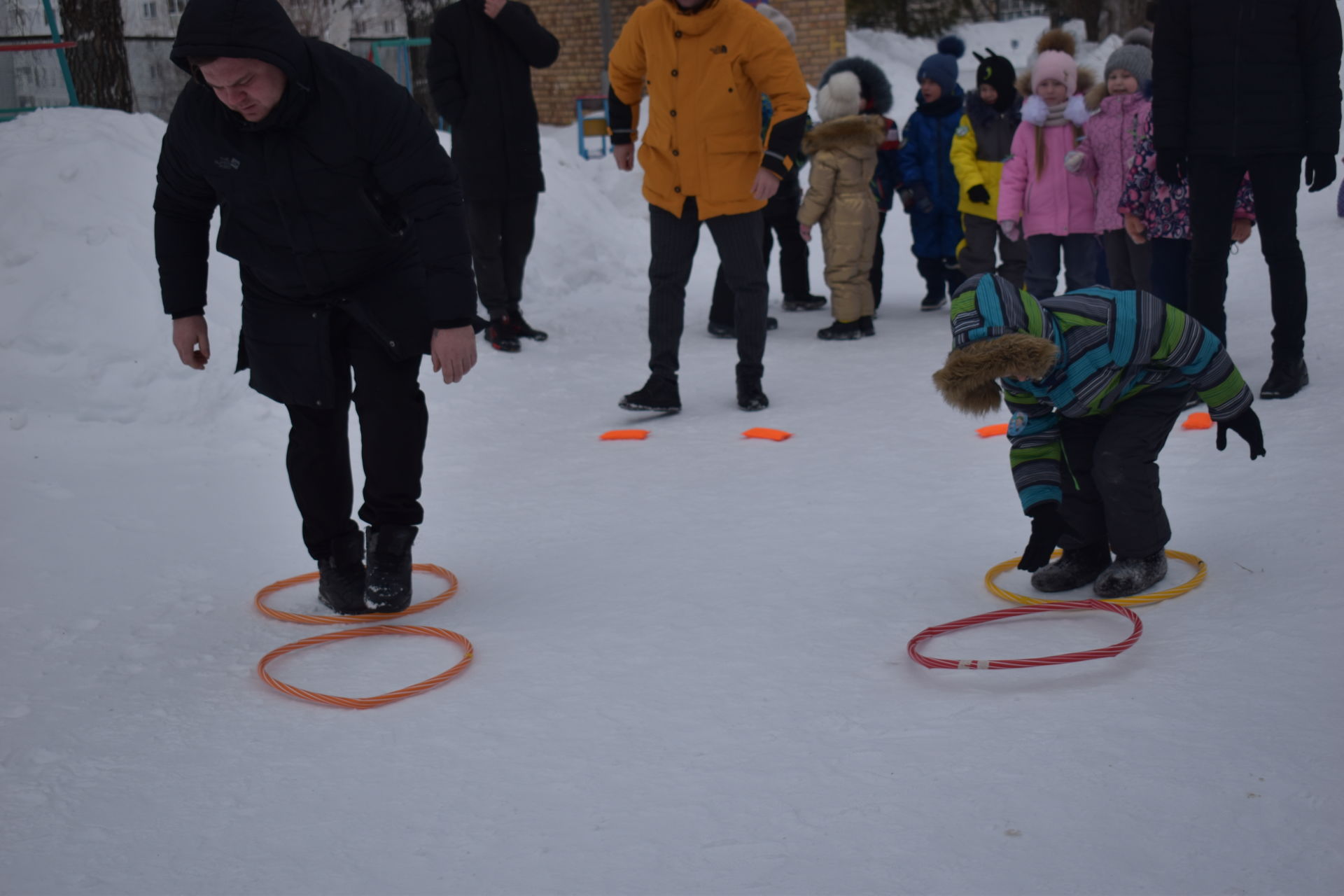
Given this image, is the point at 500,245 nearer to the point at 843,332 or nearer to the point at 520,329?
the point at 520,329

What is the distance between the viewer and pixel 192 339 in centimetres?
369

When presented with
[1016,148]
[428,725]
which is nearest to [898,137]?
[1016,148]

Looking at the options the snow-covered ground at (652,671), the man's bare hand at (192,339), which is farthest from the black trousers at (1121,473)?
the man's bare hand at (192,339)

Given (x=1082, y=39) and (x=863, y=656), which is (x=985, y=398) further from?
(x=1082, y=39)

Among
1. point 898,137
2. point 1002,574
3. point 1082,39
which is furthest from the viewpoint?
point 1082,39

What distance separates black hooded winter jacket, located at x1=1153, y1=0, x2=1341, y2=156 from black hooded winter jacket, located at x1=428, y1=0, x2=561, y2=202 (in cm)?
378

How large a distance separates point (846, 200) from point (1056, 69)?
1508 millimetres

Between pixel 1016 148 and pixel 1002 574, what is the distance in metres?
4.06

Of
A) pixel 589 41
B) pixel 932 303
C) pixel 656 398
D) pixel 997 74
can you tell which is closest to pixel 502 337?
pixel 656 398

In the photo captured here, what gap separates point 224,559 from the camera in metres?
4.39

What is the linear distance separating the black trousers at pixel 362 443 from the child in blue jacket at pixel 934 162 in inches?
217

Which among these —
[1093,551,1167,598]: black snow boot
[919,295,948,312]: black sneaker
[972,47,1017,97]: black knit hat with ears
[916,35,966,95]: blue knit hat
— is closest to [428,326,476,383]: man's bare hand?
[1093,551,1167,598]: black snow boot

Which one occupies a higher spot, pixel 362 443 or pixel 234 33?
pixel 234 33

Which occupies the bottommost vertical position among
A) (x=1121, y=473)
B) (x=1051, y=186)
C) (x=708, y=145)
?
(x=1121, y=473)
